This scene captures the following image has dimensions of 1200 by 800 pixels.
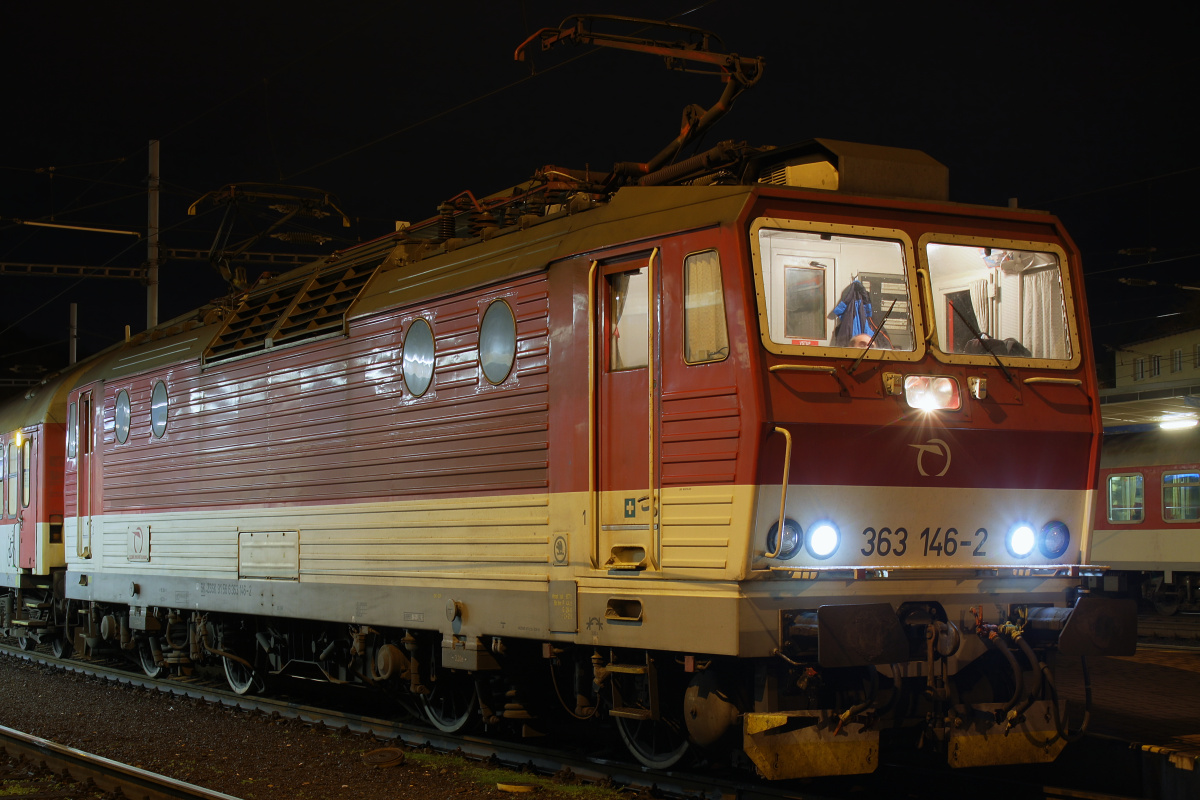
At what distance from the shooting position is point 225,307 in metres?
12.9

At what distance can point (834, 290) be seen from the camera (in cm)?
701

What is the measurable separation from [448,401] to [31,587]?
11058 millimetres

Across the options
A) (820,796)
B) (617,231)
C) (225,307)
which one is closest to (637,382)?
(617,231)

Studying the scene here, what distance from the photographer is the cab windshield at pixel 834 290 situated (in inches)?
269

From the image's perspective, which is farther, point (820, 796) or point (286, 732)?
point (286, 732)

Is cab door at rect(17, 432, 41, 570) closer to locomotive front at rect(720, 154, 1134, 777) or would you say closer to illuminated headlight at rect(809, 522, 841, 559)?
locomotive front at rect(720, 154, 1134, 777)

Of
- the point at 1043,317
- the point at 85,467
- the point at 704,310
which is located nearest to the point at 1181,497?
the point at 1043,317

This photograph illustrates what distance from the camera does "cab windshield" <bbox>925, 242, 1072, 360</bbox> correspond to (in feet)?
24.0

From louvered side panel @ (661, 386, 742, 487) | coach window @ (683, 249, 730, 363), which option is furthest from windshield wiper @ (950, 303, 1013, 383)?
louvered side panel @ (661, 386, 742, 487)

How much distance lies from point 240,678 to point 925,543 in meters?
8.47

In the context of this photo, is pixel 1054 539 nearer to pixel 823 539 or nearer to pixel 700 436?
pixel 823 539

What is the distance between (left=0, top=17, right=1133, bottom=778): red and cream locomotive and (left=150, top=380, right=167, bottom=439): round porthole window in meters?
4.14

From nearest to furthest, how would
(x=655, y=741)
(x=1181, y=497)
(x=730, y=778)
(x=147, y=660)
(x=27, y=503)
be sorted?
(x=730, y=778), (x=655, y=741), (x=147, y=660), (x=27, y=503), (x=1181, y=497)

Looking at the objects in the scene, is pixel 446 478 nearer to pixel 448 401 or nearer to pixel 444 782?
pixel 448 401
